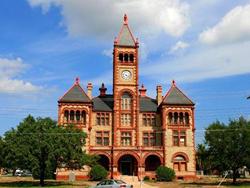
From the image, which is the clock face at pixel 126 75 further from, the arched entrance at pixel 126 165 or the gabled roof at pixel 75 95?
the arched entrance at pixel 126 165

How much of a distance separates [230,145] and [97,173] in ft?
73.2

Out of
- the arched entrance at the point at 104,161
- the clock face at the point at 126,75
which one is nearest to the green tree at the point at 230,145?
the arched entrance at the point at 104,161

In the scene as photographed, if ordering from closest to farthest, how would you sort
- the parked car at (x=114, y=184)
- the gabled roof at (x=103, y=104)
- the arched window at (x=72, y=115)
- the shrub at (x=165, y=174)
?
the parked car at (x=114, y=184), the shrub at (x=165, y=174), the arched window at (x=72, y=115), the gabled roof at (x=103, y=104)

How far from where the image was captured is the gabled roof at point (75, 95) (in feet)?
248

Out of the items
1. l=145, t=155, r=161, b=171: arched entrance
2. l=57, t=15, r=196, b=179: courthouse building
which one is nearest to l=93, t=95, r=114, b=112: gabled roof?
l=57, t=15, r=196, b=179: courthouse building

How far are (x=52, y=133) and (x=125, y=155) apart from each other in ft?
77.4

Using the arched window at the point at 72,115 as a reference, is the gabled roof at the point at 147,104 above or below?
above

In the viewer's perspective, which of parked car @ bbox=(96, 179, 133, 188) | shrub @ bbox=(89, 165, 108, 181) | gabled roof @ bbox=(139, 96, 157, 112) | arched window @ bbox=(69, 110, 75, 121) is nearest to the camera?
parked car @ bbox=(96, 179, 133, 188)

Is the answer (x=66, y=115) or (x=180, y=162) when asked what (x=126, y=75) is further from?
(x=180, y=162)

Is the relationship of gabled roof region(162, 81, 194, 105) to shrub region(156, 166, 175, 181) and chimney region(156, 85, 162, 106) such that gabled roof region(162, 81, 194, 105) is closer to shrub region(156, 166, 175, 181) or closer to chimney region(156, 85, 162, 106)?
chimney region(156, 85, 162, 106)

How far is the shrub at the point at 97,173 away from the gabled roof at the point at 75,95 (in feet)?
39.2

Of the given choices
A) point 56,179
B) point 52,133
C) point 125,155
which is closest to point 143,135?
point 125,155

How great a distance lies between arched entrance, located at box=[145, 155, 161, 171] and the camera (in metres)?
77.8

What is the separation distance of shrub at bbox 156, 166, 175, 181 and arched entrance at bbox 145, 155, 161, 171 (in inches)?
198
